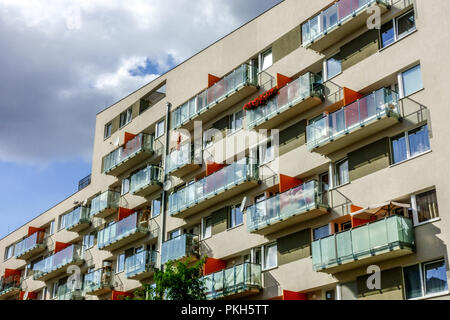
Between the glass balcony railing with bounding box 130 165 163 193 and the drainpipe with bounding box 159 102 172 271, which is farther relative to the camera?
the glass balcony railing with bounding box 130 165 163 193

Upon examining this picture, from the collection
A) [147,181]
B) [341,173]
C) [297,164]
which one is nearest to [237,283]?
[297,164]

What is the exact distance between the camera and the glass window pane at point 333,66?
28859 mm

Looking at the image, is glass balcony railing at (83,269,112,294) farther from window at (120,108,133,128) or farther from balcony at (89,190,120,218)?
window at (120,108,133,128)

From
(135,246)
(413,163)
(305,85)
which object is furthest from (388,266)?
(135,246)

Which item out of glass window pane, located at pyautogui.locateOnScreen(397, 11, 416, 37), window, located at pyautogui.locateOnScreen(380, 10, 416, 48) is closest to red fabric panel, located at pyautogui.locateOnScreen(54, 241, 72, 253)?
window, located at pyautogui.locateOnScreen(380, 10, 416, 48)

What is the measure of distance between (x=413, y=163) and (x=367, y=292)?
498cm

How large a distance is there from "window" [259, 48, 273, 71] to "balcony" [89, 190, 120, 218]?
564 inches

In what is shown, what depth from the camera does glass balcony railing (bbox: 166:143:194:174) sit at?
116 ft

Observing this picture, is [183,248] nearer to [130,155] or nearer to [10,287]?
[130,155]

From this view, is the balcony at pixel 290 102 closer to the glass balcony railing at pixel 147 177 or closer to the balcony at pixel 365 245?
the balcony at pixel 365 245

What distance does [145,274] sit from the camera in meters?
35.9
